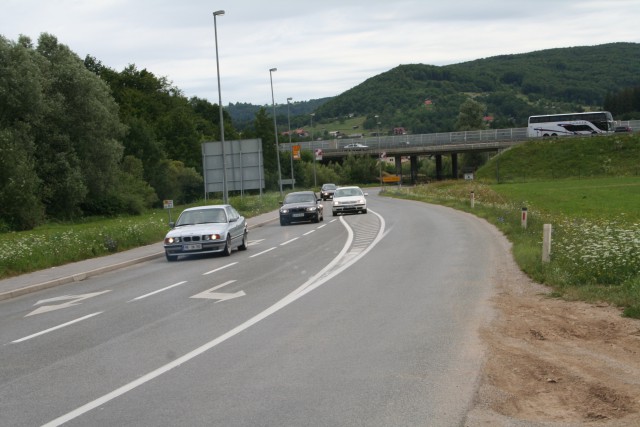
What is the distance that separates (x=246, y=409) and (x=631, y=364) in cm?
394

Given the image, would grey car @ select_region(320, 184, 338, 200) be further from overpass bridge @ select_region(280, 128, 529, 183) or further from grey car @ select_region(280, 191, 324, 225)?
grey car @ select_region(280, 191, 324, 225)

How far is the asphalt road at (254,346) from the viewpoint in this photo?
21.5 feet

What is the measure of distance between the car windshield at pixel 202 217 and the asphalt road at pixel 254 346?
520cm

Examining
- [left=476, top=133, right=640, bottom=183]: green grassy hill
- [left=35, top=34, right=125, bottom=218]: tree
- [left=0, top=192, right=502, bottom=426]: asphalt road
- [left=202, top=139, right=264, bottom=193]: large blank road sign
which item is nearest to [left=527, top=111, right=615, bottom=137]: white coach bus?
[left=476, top=133, right=640, bottom=183]: green grassy hill

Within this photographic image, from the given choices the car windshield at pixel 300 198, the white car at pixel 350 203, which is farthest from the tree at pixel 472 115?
the car windshield at pixel 300 198

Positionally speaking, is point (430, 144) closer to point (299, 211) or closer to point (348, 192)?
point (348, 192)

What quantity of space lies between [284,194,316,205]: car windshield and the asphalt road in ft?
66.7

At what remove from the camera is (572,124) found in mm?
104125

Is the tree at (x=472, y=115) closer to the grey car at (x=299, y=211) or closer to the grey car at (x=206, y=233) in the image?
the grey car at (x=299, y=211)

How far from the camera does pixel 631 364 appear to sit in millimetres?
7832

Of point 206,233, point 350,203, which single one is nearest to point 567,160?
point 350,203

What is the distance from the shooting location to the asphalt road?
6551 mm

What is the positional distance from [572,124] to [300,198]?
7377 centimetres

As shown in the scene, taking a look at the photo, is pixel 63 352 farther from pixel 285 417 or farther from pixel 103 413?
pixel 285 417
